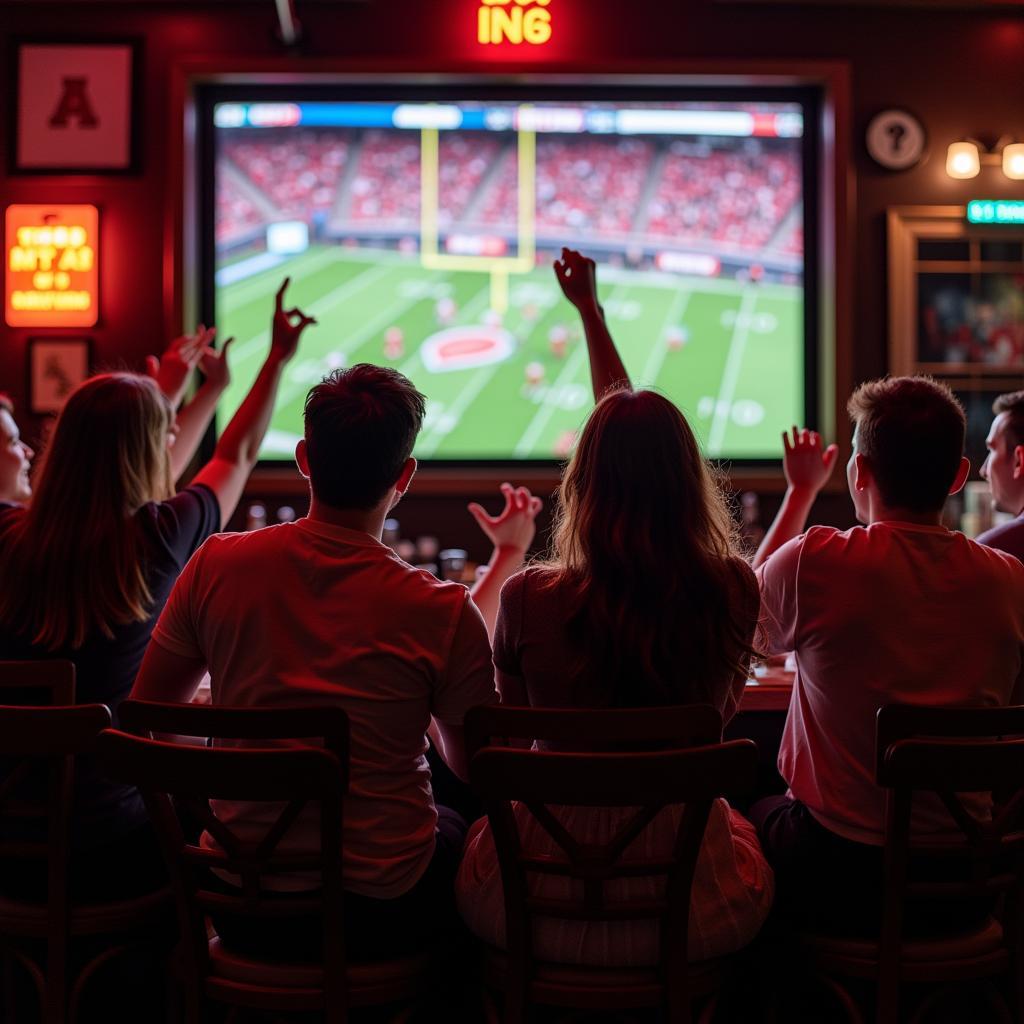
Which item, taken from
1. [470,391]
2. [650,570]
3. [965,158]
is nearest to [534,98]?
[470,391]

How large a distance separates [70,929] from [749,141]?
3.45 meters

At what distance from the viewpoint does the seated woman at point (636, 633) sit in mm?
1509

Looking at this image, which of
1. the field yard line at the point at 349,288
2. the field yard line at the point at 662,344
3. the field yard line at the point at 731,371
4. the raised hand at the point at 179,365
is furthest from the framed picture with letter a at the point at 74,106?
the field yard line at the point at 731,371

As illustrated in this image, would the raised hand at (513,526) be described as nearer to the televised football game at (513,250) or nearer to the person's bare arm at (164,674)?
the person's bare arm at (164,674)

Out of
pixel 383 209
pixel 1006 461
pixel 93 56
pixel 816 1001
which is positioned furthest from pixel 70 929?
pixel 93 56

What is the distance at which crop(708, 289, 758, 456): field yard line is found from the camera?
3959mm

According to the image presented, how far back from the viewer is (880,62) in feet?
12.5

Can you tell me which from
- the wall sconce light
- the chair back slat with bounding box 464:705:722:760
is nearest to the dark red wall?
the wall sconce light

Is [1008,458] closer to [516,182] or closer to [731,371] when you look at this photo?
[731,371]

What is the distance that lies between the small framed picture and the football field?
20.1 inches

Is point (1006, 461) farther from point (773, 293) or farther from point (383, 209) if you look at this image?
point (383, 209)

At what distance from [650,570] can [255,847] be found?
686 millimetres

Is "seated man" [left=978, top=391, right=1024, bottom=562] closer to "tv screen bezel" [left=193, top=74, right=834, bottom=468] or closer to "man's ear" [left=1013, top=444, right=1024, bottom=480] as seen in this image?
"man's ear" [left=1013, top=444, right=1024, bottom=480]

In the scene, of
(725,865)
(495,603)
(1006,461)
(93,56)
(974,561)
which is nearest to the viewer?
(725,865)
